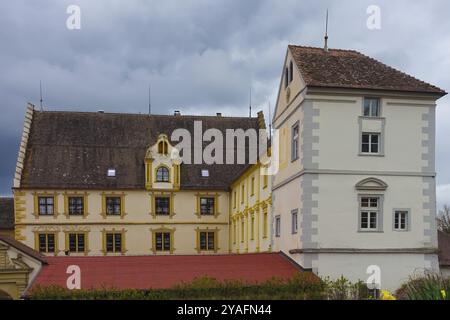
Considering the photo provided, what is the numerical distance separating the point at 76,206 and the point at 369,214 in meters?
25.1

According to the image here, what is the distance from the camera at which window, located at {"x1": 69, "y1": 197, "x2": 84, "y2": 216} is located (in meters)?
36.9

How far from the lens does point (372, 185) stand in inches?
742

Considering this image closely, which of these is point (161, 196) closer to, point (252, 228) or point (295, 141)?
point (252, 228)

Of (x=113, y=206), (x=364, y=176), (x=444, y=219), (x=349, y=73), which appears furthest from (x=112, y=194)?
(x=444, y=219)

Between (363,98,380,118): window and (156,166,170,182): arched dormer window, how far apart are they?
2208 cm

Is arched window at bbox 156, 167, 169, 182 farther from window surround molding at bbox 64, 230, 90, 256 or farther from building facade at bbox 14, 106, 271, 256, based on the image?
window surround molding at bbox 64, 230, 90, 256

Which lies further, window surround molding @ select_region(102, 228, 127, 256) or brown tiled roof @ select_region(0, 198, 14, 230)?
brown tiled roof @ select_region(0, 198, 14, 230)

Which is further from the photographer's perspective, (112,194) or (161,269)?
(112,194)

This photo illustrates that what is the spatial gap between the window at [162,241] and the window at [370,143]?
22673 millimetres

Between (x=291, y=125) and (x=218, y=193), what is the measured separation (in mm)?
18931

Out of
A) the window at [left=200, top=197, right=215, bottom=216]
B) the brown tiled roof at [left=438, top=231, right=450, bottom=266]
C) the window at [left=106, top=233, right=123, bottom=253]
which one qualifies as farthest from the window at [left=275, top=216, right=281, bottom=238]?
the window at [left=106, top=233, right=123, bottom=253]

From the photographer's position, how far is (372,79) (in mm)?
19547
